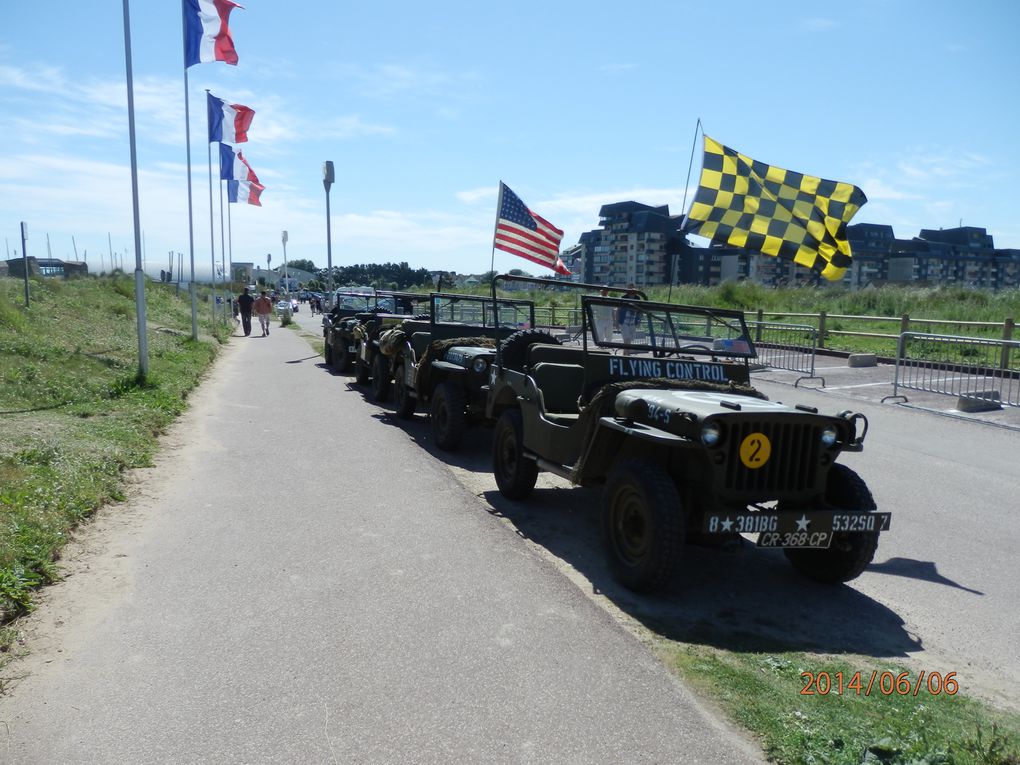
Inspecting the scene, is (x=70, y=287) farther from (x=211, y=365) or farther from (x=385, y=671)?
(x=385, y=671)

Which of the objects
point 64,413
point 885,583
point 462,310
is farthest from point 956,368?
point 64,413

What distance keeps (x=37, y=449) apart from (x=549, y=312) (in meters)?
5.19

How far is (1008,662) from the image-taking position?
3.87 m

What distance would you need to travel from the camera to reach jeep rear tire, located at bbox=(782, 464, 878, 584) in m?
4.59

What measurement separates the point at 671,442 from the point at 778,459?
0.67 m

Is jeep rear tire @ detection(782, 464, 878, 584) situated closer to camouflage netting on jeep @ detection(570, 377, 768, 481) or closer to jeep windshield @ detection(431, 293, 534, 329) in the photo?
camouflage netting on jeep @ detection(570, 377, 768, 481)

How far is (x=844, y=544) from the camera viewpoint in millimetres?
4656

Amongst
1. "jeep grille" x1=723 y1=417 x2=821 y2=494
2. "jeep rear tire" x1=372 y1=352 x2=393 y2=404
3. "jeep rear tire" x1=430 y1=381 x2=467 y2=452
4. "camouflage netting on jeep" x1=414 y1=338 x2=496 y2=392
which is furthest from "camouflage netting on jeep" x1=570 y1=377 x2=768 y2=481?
"jeep rear tire" x1=372 y1=352 x2=393 y2=404

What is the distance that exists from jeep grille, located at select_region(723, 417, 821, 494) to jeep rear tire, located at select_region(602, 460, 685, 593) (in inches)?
14.9

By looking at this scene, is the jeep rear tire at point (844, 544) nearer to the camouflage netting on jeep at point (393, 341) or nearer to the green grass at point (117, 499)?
the green grass at point (117, 499)

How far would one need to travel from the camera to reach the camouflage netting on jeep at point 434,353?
30.4ft

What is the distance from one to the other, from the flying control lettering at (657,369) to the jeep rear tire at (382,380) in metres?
6.74
